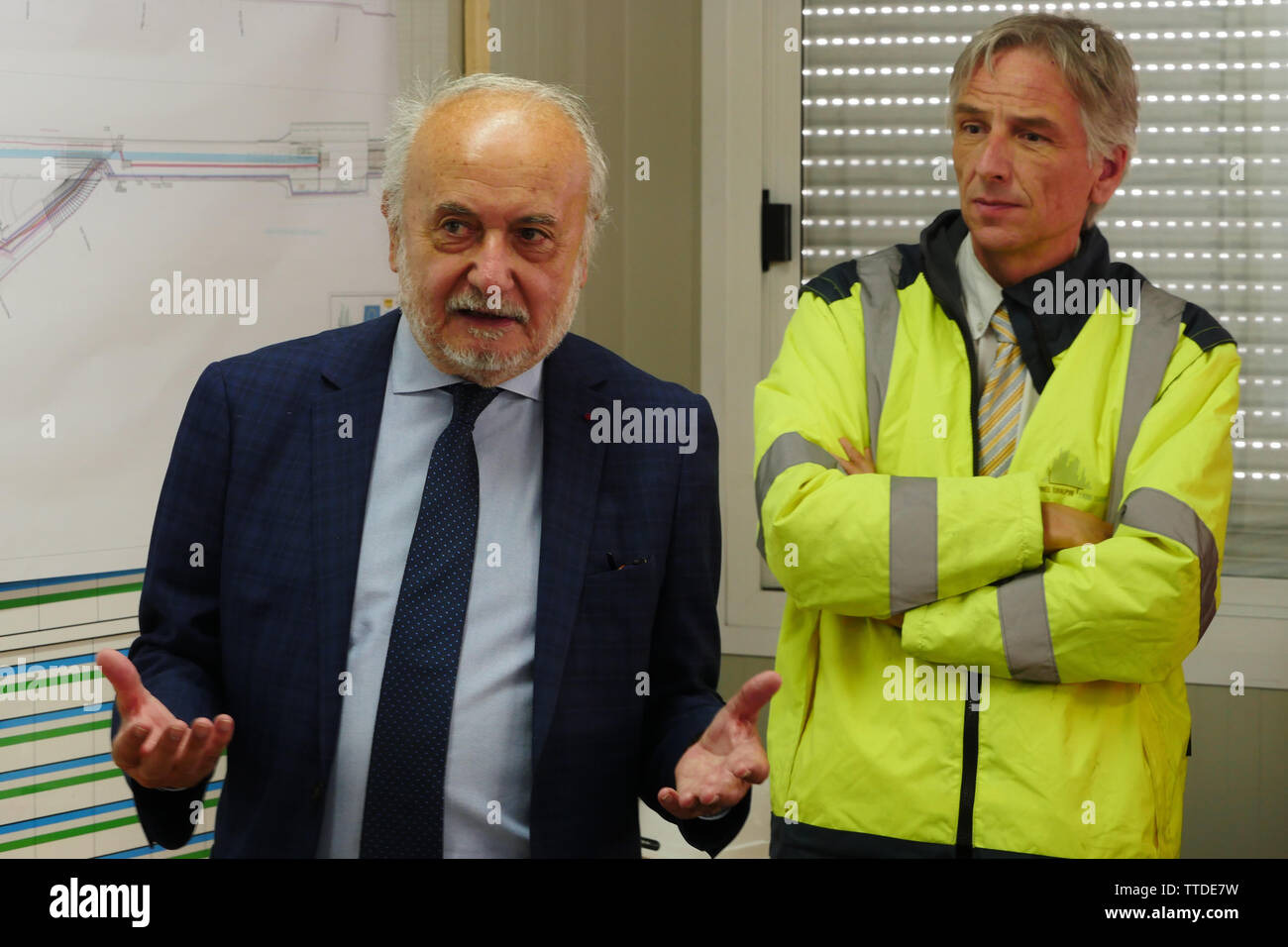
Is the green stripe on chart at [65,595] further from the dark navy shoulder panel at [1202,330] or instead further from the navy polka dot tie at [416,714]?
the dark navy shoulder panel at [1202,330]

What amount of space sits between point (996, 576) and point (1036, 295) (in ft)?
1.28

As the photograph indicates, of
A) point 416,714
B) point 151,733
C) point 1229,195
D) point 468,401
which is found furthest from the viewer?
point 1229,195

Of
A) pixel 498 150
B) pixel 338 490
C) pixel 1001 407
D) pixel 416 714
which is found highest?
pixel 498 150

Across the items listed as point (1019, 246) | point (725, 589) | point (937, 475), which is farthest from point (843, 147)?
point (937, 475)

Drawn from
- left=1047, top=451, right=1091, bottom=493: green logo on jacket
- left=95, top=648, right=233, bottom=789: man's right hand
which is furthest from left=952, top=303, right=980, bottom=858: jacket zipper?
left=95, top=648, right=233, bottom=789: man's right hand

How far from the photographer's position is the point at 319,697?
1230 millimetres

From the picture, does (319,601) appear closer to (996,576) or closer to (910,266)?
(996,576)

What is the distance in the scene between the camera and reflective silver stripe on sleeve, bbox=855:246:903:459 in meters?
1.70

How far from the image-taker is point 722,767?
119 centimetres

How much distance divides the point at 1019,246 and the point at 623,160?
4.32 feet

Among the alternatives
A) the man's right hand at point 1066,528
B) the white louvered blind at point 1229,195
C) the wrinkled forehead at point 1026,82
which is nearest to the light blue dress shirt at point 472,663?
the man's right hand at point 1066,528

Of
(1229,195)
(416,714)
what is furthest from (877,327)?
(1229,195)
